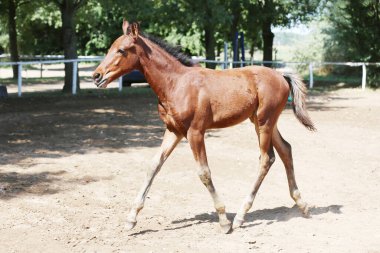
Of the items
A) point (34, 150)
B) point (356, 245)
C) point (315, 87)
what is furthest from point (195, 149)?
point (315, 87)

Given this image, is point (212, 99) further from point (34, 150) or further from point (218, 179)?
point (34, 150)

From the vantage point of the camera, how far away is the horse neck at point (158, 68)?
5.97m

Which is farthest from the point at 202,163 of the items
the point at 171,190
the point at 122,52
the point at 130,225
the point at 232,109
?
the point at 171,190

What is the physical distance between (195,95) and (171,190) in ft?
6.99

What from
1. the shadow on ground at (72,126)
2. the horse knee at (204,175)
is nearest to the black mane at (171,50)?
the horse knee at (204,175)

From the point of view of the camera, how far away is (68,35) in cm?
2191

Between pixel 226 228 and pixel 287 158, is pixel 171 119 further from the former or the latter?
pixel 287 158

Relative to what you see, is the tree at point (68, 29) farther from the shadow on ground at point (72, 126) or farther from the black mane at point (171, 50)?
the black mane at point (171, 50)

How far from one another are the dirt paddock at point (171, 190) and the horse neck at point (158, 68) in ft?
4.99

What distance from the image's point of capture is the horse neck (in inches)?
235

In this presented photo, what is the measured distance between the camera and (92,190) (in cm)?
744

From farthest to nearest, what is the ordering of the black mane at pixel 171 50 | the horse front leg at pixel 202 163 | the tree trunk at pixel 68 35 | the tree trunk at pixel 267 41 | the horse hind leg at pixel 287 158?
the tree trunk at pixel 267 41 < the tree trunk at pixel 68 35 < the horse hind leg at pixel 287 158 < the black mane at pixel 171 50 < the horse front leg at pixel 202 163

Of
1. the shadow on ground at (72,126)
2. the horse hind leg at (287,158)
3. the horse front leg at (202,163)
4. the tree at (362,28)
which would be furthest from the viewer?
the tree at (362,28)

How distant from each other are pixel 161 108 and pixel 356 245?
241 centimetres
